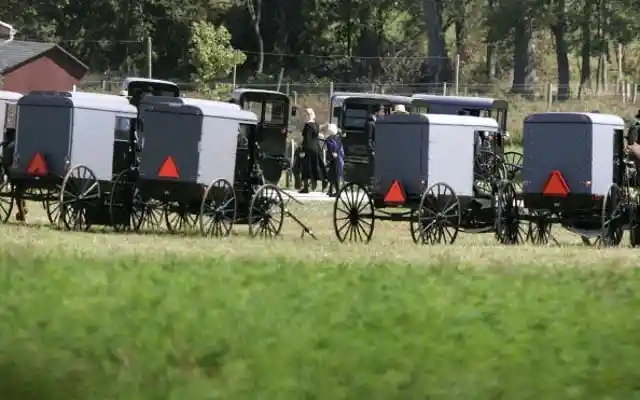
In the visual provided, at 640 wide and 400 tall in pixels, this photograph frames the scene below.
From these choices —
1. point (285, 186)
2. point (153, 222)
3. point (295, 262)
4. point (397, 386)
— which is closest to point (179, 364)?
point (397, 386)

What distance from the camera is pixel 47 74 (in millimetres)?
53406

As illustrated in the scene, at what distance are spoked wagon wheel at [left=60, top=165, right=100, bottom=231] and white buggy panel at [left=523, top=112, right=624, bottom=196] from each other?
5.60 m

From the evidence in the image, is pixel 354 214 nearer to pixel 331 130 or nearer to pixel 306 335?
pixel 306 335

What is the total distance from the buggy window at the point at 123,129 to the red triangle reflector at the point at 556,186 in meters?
5.63

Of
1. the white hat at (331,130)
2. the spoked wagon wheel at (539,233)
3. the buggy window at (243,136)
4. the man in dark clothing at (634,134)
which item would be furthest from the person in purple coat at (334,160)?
the buggy window at (243,136)

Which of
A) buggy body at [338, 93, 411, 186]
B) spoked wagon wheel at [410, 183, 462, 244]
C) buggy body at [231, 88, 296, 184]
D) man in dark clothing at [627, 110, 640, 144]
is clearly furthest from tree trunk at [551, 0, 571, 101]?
spoked wagon wheel at [410, 183, 462, 244]

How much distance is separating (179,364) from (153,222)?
44.0 ft

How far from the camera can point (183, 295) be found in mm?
8602

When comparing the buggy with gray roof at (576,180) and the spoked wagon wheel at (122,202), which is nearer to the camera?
the buggy with gray roof at (576,180)

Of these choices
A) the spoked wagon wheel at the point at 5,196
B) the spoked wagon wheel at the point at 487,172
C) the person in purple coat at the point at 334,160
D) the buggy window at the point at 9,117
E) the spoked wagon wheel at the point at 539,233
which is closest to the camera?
the spoked wagon wheel at the point at 5,196

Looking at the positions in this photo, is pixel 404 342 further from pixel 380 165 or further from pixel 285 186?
pixel 285 186

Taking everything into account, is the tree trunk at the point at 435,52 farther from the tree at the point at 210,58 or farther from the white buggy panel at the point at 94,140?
the white buggy panel at the point at 94,140

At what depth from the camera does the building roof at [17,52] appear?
50406 mm

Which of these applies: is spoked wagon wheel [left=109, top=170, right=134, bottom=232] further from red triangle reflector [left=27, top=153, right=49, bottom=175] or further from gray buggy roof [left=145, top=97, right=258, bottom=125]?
gray buggy roof [left=145, top=97, right=258, bottom=125]
